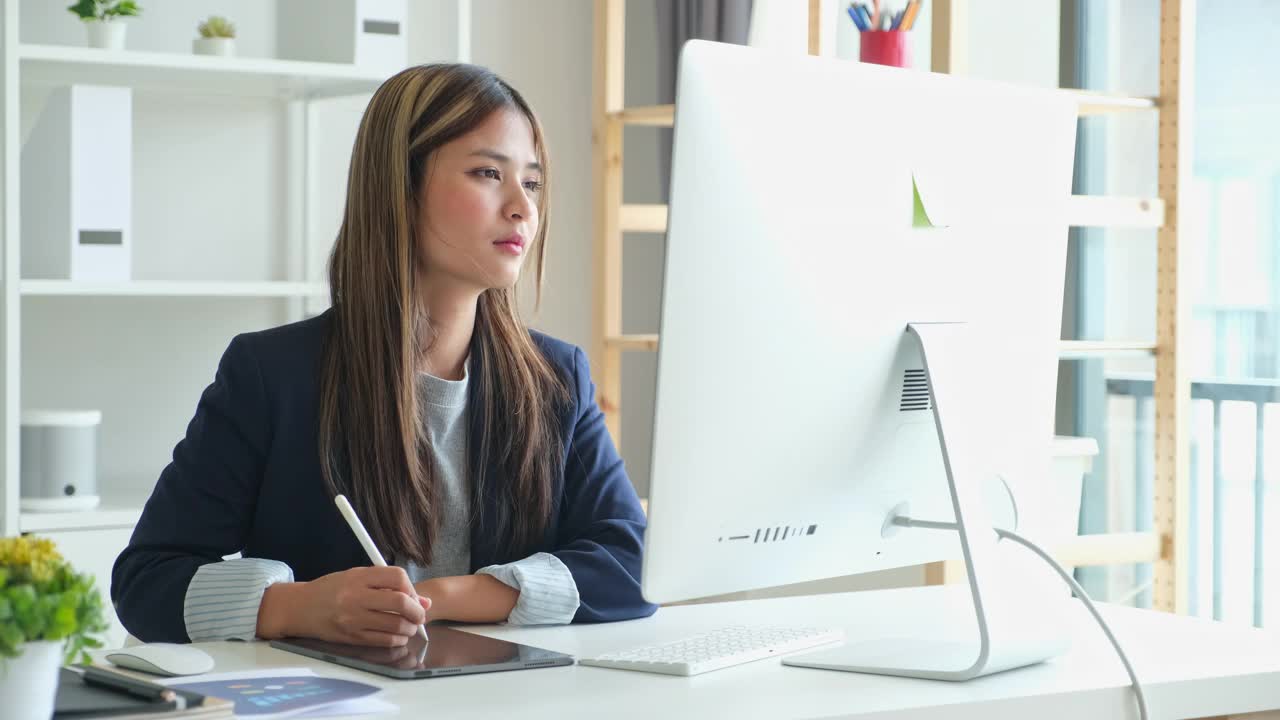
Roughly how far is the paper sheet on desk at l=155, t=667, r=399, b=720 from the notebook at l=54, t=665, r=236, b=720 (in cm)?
3

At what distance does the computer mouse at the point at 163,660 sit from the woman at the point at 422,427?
251 mm

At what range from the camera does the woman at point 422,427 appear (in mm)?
1449

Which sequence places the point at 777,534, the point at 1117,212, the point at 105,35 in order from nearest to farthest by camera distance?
the point at 777,534 → the point at 105,35 → the point at 1117,212

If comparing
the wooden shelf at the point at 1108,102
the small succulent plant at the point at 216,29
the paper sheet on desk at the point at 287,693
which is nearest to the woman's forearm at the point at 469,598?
the paper sheet on desk at the point at 287,693

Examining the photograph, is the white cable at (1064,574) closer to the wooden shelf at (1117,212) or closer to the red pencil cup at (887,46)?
the red pencil cup at (887,46)

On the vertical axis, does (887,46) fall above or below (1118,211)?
above

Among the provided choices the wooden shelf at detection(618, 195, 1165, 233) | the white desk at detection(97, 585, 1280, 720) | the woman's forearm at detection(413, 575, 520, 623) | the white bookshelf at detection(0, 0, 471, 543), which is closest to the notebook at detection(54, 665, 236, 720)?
the white desk at detection(97, 585, 1280, 720)

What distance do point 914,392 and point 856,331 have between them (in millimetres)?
93

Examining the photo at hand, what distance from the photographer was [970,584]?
118cm

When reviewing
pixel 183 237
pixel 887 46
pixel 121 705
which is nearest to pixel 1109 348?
pixel 887 46

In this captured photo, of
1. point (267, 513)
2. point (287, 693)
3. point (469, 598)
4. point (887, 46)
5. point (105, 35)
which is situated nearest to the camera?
point (287, 693)

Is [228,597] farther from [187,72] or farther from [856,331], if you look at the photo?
[187,72]

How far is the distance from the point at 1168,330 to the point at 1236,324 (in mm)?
185

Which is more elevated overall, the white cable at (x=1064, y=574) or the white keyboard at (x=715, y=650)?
the white cable at (x=1064, y=574)
